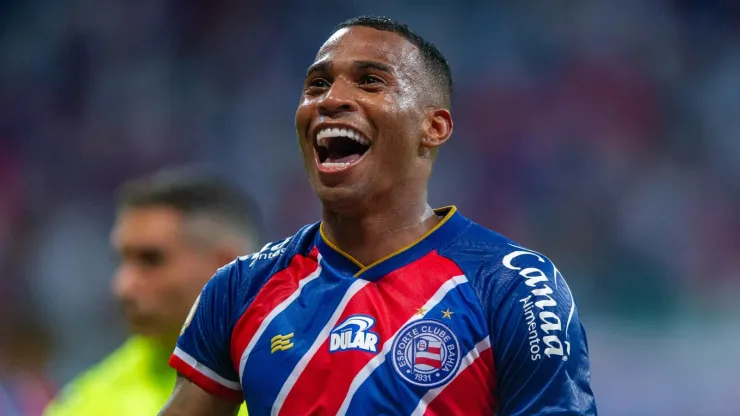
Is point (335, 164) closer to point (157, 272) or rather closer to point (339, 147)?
point (339, 147)

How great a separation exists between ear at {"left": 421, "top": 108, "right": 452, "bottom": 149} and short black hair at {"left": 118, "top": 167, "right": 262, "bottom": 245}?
62.7 inches

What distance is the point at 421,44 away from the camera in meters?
2.44

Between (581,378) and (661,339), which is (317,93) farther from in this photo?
(661,339)

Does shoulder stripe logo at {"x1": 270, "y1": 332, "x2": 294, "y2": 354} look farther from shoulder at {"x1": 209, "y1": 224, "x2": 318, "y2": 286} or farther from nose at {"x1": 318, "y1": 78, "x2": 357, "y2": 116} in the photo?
nose at {"x1": 318, "y1": 78, "x2": 357, "y2": 116}

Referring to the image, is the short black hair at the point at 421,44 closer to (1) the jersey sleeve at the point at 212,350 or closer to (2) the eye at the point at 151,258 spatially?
(1) the jersey sleeve at the point at 212,350

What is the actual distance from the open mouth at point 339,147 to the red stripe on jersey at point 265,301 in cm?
26

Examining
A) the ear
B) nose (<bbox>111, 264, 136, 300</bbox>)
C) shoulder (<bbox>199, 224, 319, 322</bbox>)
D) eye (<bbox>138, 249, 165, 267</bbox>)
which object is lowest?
nose (<bbox>111, 264, 136, 300</bbox>)

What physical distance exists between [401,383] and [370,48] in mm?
828

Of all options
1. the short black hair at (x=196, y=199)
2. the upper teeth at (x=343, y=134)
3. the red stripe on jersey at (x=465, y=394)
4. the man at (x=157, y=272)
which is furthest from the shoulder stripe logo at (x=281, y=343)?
the short black hair at (x=196, y=199)

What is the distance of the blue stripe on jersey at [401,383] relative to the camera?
2021 mm

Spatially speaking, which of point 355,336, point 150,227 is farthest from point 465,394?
point 150,227

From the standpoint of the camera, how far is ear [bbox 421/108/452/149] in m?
2.39

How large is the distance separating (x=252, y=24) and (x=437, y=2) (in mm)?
1439

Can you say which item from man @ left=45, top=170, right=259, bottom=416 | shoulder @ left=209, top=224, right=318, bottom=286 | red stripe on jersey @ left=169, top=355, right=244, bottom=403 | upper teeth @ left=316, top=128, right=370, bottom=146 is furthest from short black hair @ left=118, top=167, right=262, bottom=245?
upper teeth @ left=316, top=128, right=370, bottom=146
